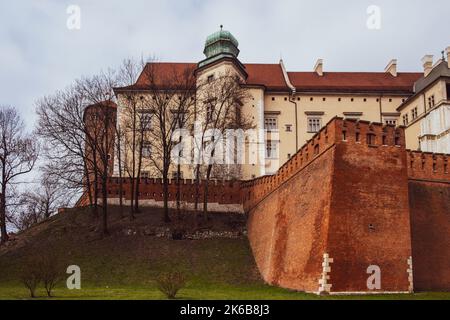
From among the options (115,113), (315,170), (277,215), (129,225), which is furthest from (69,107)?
(315,170)

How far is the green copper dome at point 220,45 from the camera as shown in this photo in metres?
42.8

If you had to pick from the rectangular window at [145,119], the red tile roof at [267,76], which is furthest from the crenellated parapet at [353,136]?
the red tile roof at [267,76]

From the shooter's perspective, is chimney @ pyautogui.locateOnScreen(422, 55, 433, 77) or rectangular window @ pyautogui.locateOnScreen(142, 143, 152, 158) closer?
rectangular window @ pyautogui.locateOnScreen(142, 143, 152, 158)

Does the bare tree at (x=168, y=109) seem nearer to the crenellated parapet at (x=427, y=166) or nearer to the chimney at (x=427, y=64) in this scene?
the crenellated parapet at (x=427, y=166)

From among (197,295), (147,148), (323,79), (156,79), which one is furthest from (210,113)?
(323,79)

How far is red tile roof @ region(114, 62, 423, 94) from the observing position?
44.4 m

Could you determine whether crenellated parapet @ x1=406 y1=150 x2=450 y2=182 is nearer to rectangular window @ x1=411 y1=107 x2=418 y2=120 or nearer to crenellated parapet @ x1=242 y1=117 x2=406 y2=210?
crenellated parapet @ x1=242 y1=117 x2=406 y2=210

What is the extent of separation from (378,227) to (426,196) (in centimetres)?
473

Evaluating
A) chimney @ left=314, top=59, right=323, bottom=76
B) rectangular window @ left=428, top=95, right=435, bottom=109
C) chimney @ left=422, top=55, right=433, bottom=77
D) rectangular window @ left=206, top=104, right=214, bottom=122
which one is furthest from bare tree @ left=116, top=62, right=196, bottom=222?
chimney @ left=422, top=55, right=433, bottom=77

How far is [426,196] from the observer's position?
23469 mm

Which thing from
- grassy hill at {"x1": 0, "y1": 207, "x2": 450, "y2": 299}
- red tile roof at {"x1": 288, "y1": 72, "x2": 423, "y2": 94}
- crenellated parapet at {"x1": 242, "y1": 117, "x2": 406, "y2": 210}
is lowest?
grassy hill at {"x1": 0, "y1": 207, "x2": 450, "y2": 299}

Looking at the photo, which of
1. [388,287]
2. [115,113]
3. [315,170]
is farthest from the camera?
[115,113]

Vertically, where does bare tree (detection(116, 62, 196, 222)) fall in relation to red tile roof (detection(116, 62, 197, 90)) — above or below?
below

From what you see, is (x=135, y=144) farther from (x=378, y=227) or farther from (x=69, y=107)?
(x=378, y=227)
